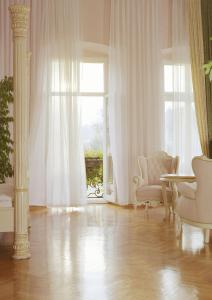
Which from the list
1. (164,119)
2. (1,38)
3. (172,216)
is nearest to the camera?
(172,216)

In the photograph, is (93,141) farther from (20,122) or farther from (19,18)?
(19,18)

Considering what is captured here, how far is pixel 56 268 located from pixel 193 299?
1.40 m

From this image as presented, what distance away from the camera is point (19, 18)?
4.68m

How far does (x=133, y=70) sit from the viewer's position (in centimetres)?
884

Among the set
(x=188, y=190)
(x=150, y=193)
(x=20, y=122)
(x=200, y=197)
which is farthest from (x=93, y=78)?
(x=20, y=122)

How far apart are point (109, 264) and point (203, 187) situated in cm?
153

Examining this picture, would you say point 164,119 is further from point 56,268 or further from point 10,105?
point 56,268

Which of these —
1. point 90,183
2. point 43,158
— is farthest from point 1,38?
point 90,183

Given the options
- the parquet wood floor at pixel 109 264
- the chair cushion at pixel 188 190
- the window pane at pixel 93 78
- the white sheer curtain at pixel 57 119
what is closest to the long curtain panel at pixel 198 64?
the window pane at pixel 93 78

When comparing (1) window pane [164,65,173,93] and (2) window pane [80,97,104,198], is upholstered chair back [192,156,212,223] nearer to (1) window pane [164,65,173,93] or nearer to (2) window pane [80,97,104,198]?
(1) window pane [164,65,173,93]

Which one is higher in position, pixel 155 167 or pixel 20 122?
pixel 20 122

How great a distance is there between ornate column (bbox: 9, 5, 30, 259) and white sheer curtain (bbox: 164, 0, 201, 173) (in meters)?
4.91

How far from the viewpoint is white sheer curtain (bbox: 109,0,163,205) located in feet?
28.9

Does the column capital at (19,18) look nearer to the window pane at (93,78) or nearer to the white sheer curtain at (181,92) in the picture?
the window pane at (93,78)
